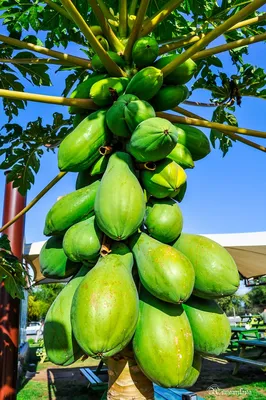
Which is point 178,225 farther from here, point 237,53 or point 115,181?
point 237,53

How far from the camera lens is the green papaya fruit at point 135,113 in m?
1.24

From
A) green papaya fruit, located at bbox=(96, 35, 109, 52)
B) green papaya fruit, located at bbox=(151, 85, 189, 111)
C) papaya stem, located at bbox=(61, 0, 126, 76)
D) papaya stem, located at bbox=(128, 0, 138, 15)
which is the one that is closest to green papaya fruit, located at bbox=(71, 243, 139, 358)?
green papaya fruit, located at bbox=(151, 85, 189, 111)

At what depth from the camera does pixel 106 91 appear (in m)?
1.40

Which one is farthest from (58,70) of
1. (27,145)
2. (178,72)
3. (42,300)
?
(42,300)

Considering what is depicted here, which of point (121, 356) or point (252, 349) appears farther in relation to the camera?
point (252, 349)

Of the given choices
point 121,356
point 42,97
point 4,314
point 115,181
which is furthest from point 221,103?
point 4,314

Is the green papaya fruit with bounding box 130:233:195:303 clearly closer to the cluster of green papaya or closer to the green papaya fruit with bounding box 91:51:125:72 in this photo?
the cluster of green papaya

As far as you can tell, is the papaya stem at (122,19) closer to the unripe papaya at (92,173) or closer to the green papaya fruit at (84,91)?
the green papaya fruit at (84,91)

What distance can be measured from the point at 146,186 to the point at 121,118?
0.24 metres

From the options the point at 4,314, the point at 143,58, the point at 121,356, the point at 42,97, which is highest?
the point at 143,58

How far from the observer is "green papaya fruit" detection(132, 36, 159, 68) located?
1.46 m

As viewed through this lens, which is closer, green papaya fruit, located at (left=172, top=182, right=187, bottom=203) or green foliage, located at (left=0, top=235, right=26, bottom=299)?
green papaya fruit, located at (left=172, top=182, right=187, bottom=203)

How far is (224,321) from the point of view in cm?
114

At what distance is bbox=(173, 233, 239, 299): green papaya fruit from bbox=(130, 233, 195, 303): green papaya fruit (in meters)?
0.06
